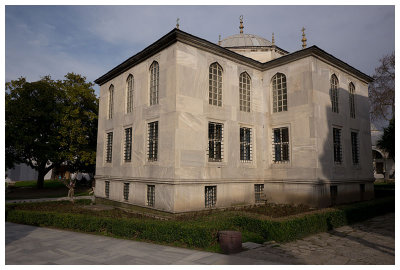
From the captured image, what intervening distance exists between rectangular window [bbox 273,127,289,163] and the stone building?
2.9 inches

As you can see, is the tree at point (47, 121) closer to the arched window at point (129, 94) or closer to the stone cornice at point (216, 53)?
the stone cornice at point (216, 53)

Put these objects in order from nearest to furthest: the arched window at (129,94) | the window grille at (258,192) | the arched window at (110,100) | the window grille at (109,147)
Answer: the window grille at (258,192), the arched window at (129,94), the window grille at (109,147), the arched window at (110,100)

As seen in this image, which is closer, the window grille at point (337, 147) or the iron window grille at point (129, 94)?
the window grille at point (337, 147)

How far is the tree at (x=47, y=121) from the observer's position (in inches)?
1206

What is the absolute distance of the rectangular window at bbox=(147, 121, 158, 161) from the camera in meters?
18.0

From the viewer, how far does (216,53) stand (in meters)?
18.6

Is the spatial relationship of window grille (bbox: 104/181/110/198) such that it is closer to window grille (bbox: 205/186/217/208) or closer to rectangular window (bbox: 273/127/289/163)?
window grille (bbox: 205/186/217/208)

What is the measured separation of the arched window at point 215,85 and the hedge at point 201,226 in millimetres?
7575

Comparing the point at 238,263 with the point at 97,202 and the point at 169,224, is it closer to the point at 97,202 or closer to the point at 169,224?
the point at 169,224

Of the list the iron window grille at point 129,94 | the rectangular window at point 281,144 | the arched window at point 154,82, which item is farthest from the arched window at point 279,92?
the iron window grille at point 129,94

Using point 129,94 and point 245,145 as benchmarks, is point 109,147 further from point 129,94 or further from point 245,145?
point 245,145

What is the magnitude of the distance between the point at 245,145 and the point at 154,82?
7210mm

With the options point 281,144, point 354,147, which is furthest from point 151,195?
point 354,147

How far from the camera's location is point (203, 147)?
17094 mm
